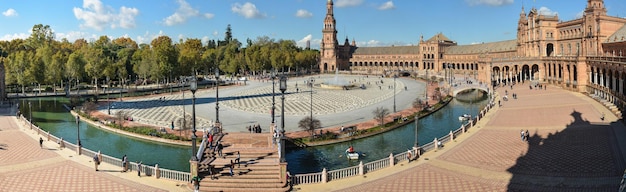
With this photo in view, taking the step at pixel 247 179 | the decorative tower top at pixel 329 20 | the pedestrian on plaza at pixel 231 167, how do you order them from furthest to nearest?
the decorative tower top at pixel 329 20
the pedestrian on plaza at pixel 231 167
the step at pixel 247 179

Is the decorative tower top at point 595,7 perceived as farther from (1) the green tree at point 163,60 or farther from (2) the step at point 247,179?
(1) the green tree at point 163,60

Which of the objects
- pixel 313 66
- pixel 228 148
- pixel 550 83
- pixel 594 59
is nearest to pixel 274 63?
pixel 313 66

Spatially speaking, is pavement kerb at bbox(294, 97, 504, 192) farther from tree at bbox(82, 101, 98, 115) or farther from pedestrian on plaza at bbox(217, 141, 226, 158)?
tree at bbox(82, 101, 98, 115)

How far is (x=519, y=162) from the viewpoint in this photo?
26344mm

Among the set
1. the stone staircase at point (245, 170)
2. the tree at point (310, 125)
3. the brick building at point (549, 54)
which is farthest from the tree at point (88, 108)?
the brick building at point (549, 54)

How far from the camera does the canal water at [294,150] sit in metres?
32.6

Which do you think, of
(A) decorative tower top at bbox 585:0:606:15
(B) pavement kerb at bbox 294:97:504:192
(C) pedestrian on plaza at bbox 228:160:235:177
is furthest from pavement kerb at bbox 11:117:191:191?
(A) decorative tower top at bbox 585:0:606:15

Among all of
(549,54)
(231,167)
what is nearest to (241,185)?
(231,167)

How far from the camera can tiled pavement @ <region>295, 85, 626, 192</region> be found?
22.3 m

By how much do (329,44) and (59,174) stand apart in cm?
13809

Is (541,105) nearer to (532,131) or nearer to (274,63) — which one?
(532,131)

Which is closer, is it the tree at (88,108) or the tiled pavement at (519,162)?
the tiled pavement at (519,162)

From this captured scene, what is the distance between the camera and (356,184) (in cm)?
2297

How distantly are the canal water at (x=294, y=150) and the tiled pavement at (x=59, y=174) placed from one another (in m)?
5.47
